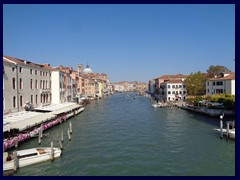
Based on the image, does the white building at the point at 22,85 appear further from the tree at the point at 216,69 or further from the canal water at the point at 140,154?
the tree at the point at 216,69

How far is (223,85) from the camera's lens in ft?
118

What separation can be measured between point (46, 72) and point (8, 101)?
10.7 meters

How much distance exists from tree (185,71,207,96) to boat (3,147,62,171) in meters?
37.6

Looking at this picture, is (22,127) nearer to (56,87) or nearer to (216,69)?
(56,87)

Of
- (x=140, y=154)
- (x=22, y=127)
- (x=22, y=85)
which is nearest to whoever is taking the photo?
(x=140, y=154)

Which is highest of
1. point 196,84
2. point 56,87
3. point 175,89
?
point 196,84

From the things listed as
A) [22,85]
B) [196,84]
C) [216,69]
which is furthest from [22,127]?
[216,69]

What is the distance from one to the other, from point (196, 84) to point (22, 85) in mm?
33518

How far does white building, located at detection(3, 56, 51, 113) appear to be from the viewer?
20.4m

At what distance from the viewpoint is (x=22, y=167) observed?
11266 mm

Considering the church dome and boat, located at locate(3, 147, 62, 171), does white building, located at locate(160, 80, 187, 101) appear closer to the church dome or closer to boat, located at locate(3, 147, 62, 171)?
boat, located at locate(3, 147, 62, 171)

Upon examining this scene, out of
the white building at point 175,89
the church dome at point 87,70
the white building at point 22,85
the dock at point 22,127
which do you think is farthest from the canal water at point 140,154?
the church dome at point 87,70

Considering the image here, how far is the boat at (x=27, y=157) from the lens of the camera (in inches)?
425

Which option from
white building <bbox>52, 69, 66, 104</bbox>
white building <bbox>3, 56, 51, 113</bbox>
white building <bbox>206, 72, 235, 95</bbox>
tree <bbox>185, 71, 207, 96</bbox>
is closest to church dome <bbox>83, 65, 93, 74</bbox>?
tree <bbox>185, 71, 207, 96</bbox>
